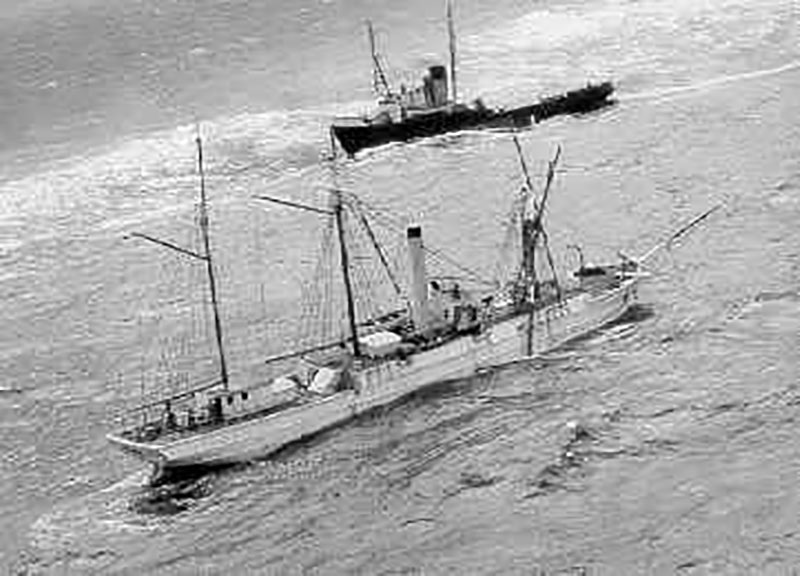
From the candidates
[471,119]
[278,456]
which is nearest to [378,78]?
[471,119]

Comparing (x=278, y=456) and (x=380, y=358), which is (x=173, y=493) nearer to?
(x=278, y=456)

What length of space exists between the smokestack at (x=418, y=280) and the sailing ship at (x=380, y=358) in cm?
5

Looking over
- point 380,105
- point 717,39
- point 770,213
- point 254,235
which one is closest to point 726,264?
point 770,213

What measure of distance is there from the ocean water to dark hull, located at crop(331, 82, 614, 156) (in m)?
1.12

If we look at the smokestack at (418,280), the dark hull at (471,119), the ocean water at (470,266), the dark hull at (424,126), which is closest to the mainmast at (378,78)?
the ocean water at (470,266)

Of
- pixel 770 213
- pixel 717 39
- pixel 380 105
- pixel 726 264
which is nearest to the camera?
pixel 726 264

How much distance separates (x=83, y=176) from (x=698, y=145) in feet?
113

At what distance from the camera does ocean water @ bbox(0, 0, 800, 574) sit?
41875 mm

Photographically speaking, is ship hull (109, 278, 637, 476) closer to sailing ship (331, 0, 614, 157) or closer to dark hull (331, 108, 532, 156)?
dark hull (331, 108, 532, 156)

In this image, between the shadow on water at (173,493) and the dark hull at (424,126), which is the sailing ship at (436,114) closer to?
the dark hull at (424,126)

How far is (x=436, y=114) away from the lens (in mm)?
89125

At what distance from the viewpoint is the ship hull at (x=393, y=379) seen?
155ft

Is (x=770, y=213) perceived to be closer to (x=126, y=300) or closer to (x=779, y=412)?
(x=779, y=412)

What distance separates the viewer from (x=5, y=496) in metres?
48.2
